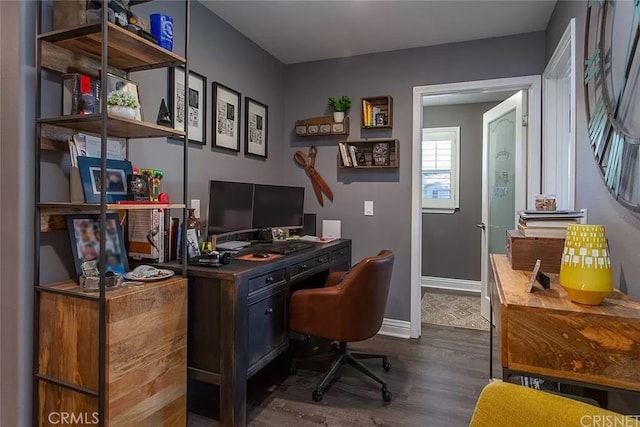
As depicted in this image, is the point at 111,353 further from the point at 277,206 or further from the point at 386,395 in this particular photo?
the point at 277,206

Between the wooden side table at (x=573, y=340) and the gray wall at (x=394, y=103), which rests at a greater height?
the gray wall at (x=394, y=103)

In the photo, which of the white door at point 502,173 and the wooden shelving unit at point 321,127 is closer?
the white door at point 502,173

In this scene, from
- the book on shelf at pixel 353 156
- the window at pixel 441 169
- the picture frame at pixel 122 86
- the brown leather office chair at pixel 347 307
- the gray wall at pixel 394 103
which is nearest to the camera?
the picture frame at pixel 122 86

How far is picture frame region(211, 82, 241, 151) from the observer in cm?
270

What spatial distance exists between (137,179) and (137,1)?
807 millimetres

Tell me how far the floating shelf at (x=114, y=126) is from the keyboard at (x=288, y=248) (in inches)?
37.4

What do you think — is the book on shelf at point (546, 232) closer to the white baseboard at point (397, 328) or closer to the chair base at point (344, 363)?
the chair base at point (344, 363)

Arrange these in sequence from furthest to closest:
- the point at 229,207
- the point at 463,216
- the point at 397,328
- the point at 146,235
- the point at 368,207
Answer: the point at 463,216, the point at 368,207, the point at 397,328, the point at 229,207, the point at 146,235

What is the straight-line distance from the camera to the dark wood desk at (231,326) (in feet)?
5.80

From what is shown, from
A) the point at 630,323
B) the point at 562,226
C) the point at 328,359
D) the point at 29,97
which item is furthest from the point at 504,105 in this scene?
the point at 29,97

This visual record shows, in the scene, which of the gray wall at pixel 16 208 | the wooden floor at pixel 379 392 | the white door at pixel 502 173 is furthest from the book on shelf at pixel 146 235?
the white door at pixel 502 173

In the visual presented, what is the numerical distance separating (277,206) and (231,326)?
1306mm

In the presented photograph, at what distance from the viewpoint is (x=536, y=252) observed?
60.4 inches
